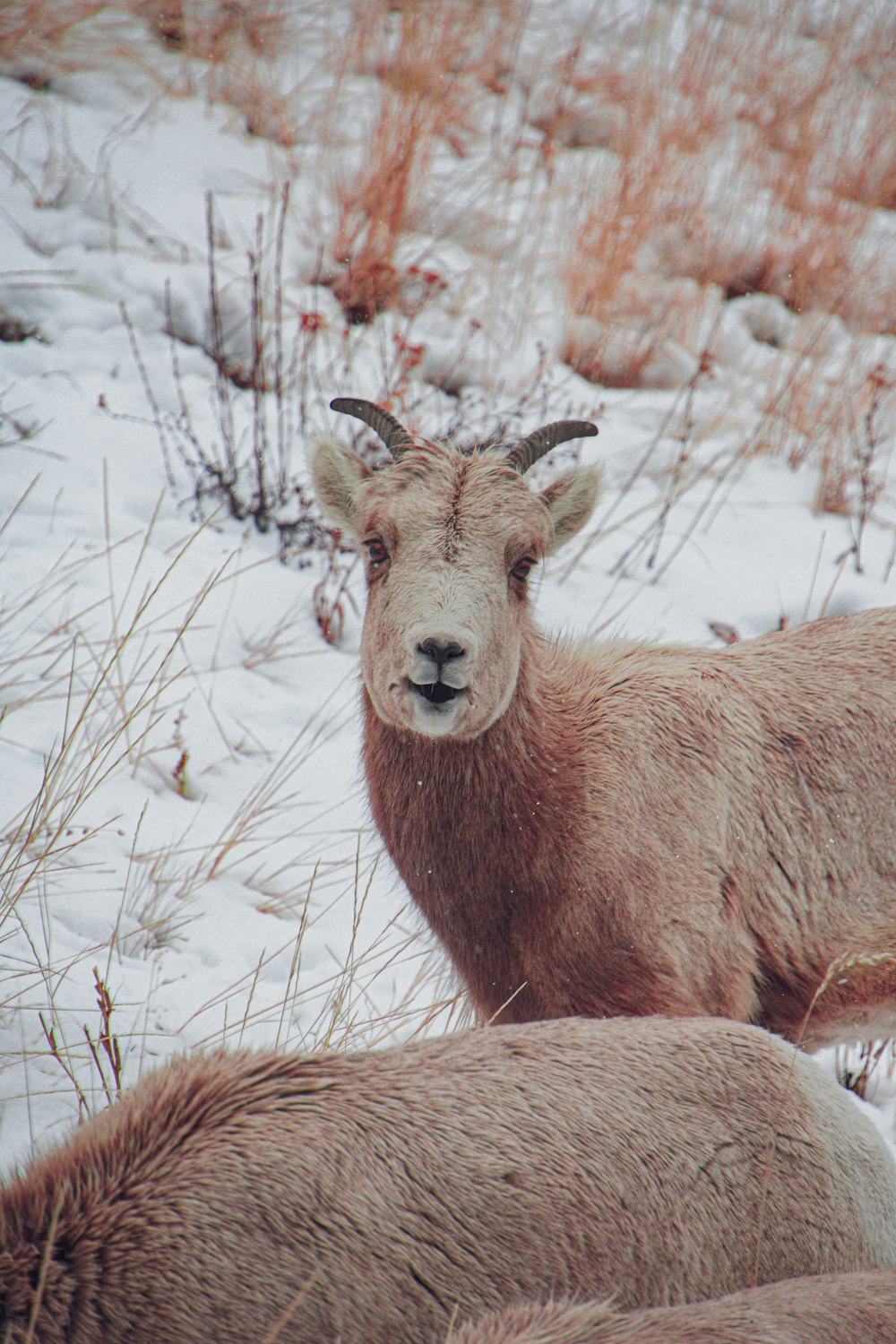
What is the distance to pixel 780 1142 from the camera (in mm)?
2596

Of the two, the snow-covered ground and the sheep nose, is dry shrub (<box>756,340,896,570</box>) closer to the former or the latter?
the snow-covered ground

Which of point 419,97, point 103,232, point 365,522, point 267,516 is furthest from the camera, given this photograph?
point 419,97

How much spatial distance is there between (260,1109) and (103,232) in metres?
7.00

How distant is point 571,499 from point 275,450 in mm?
3234

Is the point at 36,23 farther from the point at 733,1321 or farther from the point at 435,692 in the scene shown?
the point at 733,1321

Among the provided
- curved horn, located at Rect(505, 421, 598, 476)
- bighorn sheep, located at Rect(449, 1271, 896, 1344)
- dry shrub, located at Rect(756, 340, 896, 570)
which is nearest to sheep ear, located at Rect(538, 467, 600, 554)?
curved horn, located at Rect(505, 421, 598, 476)

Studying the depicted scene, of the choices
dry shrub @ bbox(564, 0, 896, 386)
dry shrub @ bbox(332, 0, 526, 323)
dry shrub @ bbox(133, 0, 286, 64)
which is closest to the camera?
dry shrub @ bbox(332, 0, 526, 323)

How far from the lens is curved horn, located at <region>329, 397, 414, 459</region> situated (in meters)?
4.19

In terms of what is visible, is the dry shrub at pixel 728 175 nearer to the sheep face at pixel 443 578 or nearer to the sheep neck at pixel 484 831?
the sheep face at pixel 443 578

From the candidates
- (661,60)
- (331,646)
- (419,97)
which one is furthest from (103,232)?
(661,60)

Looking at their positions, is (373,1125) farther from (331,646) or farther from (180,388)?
(180,388)

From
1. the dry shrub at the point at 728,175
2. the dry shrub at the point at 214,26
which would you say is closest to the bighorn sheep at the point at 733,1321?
the dry shrub at the point at 728,175

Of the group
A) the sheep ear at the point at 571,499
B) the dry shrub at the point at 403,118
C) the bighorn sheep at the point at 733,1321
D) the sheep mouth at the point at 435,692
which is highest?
the dry shrub at the point at 403,118

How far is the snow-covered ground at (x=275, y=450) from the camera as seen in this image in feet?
13.5
